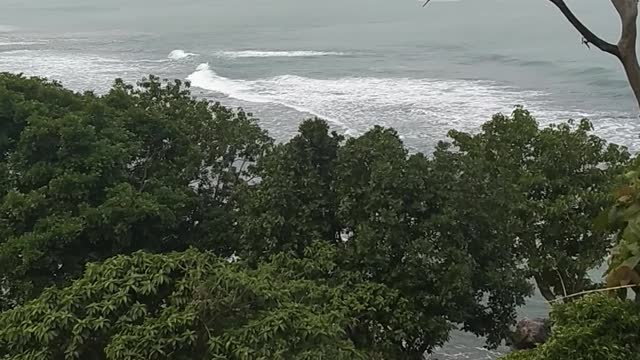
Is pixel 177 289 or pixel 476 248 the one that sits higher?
pixel 177 289

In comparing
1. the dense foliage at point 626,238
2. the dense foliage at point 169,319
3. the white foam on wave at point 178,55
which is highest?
the dense foliage at point 626,238

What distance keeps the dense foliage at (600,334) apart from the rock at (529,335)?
23.7ft

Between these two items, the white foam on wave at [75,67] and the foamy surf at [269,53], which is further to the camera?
the foamy surf at [269,53]

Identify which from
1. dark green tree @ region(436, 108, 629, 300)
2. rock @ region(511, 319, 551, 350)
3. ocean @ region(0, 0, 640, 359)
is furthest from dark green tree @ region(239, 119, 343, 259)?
ocean @ region(0, 0, 640, 359)

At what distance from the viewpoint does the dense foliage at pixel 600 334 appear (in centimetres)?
457

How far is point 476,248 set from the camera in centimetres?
929

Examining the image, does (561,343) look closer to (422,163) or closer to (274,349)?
(274,349)

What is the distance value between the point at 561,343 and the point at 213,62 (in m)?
27.3

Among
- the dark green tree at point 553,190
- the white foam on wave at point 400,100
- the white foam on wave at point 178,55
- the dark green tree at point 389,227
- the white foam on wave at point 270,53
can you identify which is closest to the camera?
the dark green tree at point 389,227

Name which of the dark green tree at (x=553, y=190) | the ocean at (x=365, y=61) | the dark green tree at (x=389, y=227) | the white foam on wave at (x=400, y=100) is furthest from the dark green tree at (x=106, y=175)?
the white foam on wave at (x=400, y=100)

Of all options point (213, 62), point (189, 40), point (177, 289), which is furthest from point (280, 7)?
point (177, 289)

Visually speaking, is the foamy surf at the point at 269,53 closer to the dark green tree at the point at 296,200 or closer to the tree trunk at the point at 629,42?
the dark green tree at the point at 296,200

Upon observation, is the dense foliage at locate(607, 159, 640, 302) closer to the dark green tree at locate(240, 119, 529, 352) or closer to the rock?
the dark green tree at locate(240, 119, 529, 352)

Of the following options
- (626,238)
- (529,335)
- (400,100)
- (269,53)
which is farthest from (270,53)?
(626,238)
